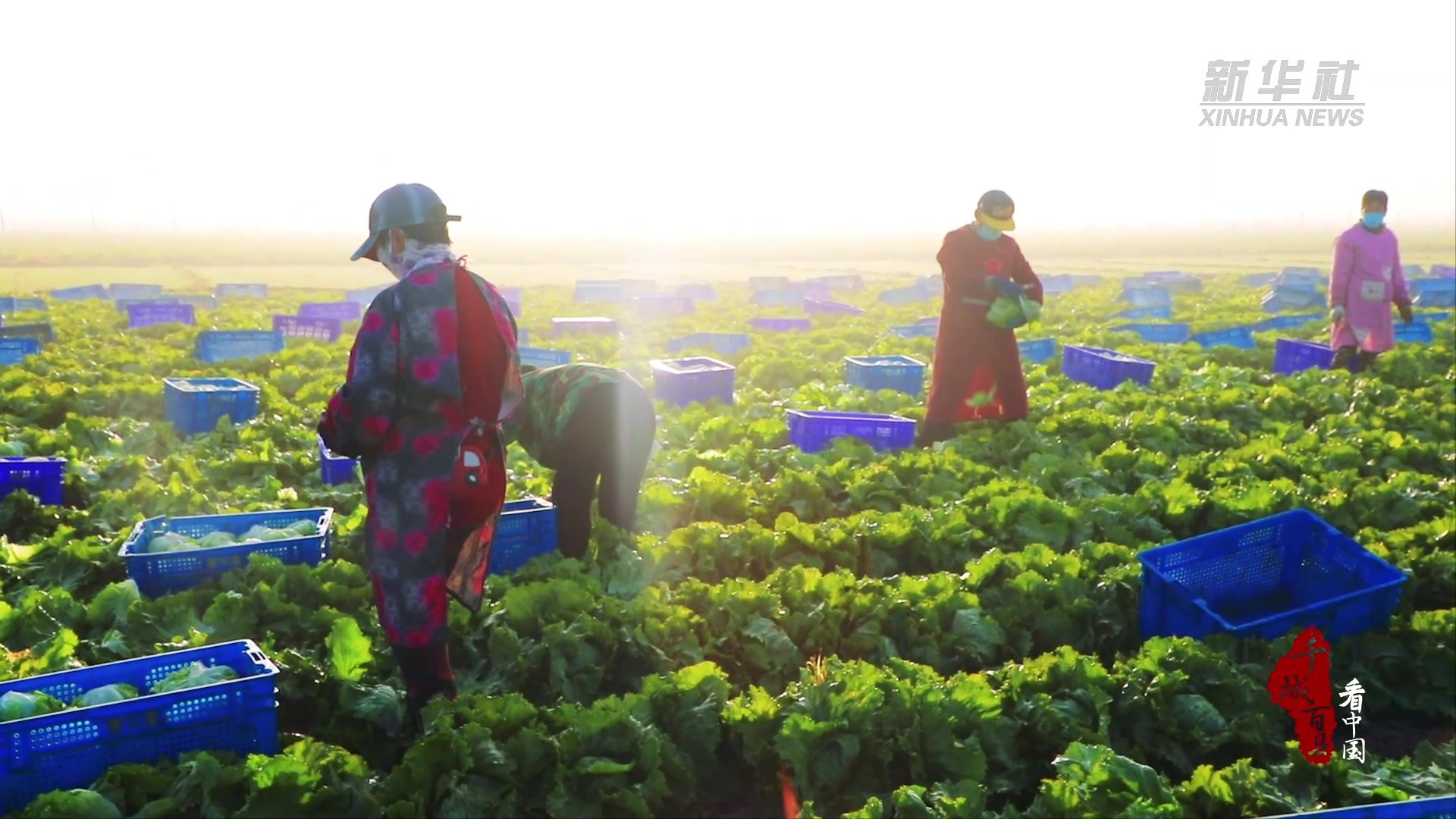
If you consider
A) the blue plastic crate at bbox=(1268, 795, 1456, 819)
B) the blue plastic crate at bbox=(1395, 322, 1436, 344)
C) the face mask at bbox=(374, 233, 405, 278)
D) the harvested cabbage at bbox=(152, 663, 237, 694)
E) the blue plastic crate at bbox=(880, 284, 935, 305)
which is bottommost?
the harvested cabbage at bbox=(152, 663, 237, 694)

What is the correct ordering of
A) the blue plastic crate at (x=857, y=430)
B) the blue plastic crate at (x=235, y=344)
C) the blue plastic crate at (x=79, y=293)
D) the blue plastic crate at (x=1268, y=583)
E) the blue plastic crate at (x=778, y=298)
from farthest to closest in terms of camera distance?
the blue plastic crate at (x=778, y=298), the blue plastic crate at (x=79, y=293), the blue plastic crate at (x=235, y=344), the blue plastic crate at (x=857, y=430), the blue plastic crate at (x=1268, y=583)

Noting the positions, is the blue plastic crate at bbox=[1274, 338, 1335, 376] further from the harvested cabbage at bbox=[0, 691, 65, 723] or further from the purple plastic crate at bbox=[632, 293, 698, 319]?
the purple plastic crate at bbox=[632, 293, 698, 319]

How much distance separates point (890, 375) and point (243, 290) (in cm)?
1937

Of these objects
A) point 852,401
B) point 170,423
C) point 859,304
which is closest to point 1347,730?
point 852,401

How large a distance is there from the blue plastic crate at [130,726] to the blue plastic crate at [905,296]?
21.4 metres

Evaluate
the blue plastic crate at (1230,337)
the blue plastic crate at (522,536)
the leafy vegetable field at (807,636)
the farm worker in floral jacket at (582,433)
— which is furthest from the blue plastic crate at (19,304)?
the blue plastic crate at (1230,337)

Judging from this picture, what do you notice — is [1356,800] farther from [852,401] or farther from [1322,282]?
[1322,282]

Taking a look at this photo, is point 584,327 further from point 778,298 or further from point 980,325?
point 980,325

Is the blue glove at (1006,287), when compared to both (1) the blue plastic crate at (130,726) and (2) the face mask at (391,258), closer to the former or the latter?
(2) the face mask at (391,258)

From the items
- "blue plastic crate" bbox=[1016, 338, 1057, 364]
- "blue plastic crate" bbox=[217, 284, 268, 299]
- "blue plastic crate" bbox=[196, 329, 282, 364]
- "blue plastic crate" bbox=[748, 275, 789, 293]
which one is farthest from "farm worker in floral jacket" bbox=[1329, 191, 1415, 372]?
"blue plastic crate" bbox=[217, 284, 268, 299]

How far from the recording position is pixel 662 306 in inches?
827

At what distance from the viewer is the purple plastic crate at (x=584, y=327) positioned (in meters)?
15.7

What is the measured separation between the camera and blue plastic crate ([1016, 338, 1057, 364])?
504 inches

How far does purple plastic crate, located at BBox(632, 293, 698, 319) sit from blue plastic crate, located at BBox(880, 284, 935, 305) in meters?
5.14
